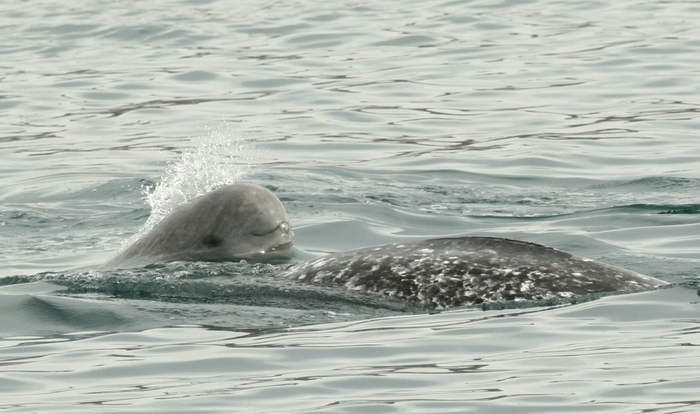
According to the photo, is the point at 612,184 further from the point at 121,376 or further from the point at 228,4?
the point at 228,4

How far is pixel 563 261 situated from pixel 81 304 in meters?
3.42

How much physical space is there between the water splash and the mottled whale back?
10.2ft

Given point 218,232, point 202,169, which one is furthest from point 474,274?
point 202,169

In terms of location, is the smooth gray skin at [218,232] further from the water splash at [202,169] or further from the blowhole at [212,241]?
the water splash at [202,169]

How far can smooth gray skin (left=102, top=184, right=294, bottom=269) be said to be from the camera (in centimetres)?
1038

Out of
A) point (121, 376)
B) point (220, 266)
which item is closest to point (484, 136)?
point (220, 266)

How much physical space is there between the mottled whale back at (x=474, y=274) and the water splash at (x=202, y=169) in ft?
10.2

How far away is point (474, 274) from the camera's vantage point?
8.80 m

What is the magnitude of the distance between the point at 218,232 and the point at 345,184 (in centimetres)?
429

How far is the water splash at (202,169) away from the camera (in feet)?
43.8

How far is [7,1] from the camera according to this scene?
101ft

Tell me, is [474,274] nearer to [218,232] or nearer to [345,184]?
[218,232]

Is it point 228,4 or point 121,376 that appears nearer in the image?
point 121,376

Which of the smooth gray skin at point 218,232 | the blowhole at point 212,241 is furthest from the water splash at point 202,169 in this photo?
the blowhole at point 212,241
